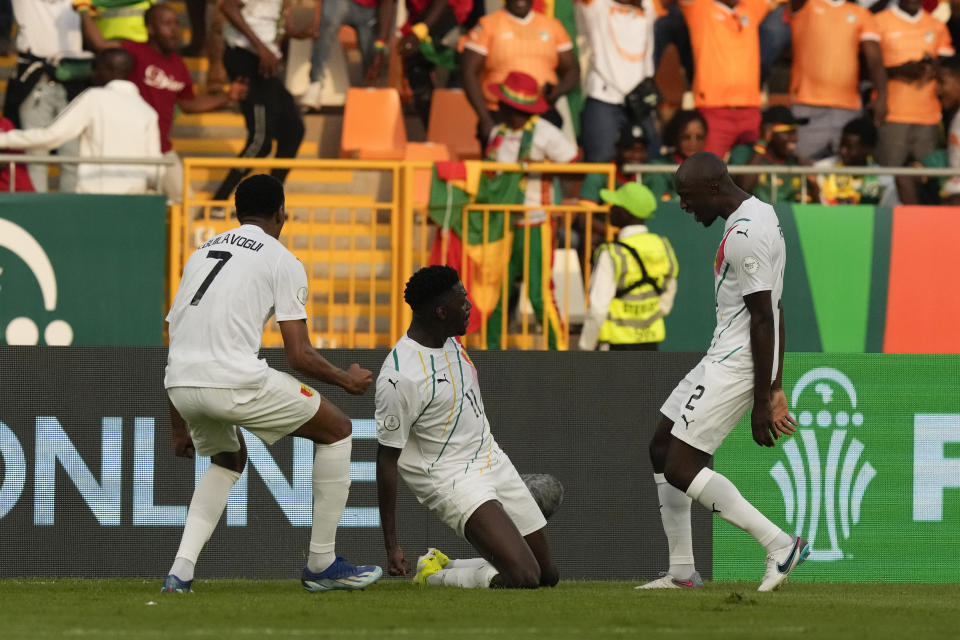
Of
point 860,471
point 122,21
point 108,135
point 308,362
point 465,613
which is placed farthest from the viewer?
point 122,21

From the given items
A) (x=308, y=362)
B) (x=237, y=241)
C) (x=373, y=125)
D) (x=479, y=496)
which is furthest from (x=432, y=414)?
(x=373, y=125)

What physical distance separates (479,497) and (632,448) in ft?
6.68

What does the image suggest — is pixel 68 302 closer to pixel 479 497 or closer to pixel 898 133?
pixel 479 497

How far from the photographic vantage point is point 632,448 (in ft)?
33.8

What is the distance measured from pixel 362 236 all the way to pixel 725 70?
4018 millimetres

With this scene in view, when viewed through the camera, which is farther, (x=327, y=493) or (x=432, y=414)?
(x=432, y=414)

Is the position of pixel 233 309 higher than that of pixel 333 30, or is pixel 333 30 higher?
pixel 333 30

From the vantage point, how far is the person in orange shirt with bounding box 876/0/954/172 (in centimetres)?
1466

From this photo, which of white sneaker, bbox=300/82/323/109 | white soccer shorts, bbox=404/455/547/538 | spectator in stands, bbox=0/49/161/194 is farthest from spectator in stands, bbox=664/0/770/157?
white soccer shorts, bbox=404/455/547/538

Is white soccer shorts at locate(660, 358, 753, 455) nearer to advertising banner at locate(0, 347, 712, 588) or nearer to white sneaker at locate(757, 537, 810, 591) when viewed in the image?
white sneaker at locate(757, 537, 810, 591)

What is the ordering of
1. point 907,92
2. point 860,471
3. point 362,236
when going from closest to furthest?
point 860,471, point 362,236, point 907,92

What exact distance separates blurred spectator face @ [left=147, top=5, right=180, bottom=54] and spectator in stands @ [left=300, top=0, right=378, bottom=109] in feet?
4.13

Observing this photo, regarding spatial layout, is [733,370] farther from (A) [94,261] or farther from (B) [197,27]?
(B) [197,27]

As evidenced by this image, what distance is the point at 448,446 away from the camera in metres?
8.62
